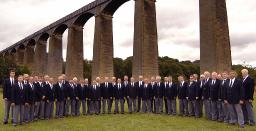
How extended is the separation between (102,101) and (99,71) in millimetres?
13050

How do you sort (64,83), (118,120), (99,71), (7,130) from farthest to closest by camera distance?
1. (99,71)
2. (64,83)
3. (118,120)
4. (7,130)

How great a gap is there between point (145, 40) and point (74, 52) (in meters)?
11.9

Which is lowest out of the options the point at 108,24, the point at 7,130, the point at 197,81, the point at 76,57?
the point at 7,130

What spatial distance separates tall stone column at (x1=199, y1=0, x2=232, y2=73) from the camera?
18.9 m

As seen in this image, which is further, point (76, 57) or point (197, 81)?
point (76, 57)

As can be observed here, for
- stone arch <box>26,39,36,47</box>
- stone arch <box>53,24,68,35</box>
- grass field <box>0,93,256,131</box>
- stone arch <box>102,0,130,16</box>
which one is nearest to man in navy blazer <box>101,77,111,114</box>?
grass field <box>0,93,256,131</box>

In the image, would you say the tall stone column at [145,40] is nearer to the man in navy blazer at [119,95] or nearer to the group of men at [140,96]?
the group of men at [140,96]

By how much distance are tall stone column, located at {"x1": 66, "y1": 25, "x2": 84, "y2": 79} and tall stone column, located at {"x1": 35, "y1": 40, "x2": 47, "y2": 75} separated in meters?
10.5

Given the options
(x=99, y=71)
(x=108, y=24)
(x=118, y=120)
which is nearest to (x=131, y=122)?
(x=118, y=120)

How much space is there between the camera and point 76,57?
33.7 metres

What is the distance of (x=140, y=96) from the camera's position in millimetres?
14945

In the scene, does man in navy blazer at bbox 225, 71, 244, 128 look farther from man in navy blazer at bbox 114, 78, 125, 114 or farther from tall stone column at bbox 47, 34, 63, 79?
tall stone column at bbox 47, 34, 63, 79

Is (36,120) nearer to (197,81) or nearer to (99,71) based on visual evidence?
(197,81)

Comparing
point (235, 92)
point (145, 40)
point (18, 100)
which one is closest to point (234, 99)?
point (235, 92)
